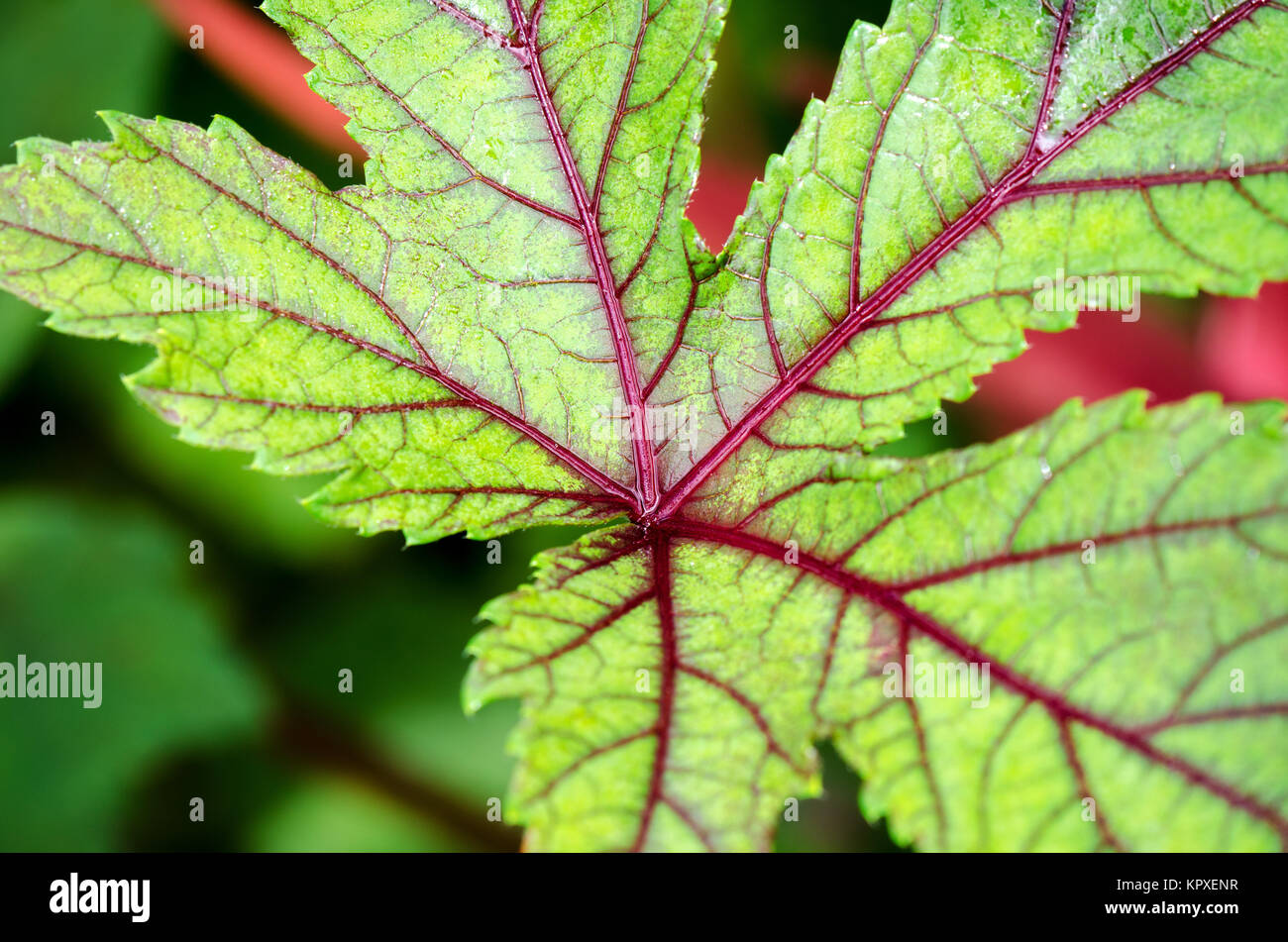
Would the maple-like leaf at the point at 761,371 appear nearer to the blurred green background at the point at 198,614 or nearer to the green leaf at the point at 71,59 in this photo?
the blurred green background at the point at 198,614

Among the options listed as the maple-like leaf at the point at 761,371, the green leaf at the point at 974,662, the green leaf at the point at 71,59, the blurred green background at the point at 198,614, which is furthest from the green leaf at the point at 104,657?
the green leaf at the point at 974,662

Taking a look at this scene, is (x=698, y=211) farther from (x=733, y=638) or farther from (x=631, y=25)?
(x=733, y=638)

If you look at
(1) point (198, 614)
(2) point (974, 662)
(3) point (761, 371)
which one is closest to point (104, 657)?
(1) point (198, 614)

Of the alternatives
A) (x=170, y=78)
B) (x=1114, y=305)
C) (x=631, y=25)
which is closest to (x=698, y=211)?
(x=631, y=25)

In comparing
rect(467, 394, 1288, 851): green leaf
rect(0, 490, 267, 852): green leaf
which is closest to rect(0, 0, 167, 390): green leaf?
rect(0, 490, 267, 852): green leaf

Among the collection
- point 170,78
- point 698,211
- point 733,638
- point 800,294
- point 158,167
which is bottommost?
point 733,638

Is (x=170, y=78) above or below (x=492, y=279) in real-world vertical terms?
above

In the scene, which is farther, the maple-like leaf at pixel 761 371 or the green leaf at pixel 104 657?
the green leaf at pixel 104 657
